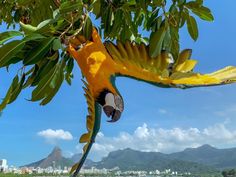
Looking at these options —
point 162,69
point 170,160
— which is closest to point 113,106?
point 162,69

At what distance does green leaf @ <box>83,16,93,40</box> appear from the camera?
81 centimetres

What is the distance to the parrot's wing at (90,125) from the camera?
2.47ft

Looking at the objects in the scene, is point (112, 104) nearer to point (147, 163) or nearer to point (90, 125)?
point (90, 125)

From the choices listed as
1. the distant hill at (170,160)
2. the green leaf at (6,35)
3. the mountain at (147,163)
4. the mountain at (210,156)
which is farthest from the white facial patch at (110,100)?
the mountain at (210,156)

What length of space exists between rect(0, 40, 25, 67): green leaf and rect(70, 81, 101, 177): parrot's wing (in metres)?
0.15

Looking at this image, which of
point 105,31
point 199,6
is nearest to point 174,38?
point 199,6

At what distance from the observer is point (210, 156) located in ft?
265

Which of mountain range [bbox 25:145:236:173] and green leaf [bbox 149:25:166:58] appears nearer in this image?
green leaf [bbox 149:25:166:58]

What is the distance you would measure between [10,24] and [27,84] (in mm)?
1180

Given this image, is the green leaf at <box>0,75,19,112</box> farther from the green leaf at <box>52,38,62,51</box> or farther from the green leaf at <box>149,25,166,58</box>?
the green leaf at <box>149,25,166,58</box>

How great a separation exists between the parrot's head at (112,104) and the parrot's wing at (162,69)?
43 mm

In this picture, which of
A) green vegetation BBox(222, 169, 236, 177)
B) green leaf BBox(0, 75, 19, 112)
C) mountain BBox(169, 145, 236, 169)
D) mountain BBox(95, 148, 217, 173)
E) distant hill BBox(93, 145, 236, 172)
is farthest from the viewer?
mountain BBox(169, 145, 236, 169)

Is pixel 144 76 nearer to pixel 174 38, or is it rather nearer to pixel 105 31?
pixel 174 38

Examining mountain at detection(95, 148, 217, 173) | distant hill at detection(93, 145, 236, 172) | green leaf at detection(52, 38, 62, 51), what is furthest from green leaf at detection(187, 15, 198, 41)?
mountain at detection(95, 148, 217, 173)
